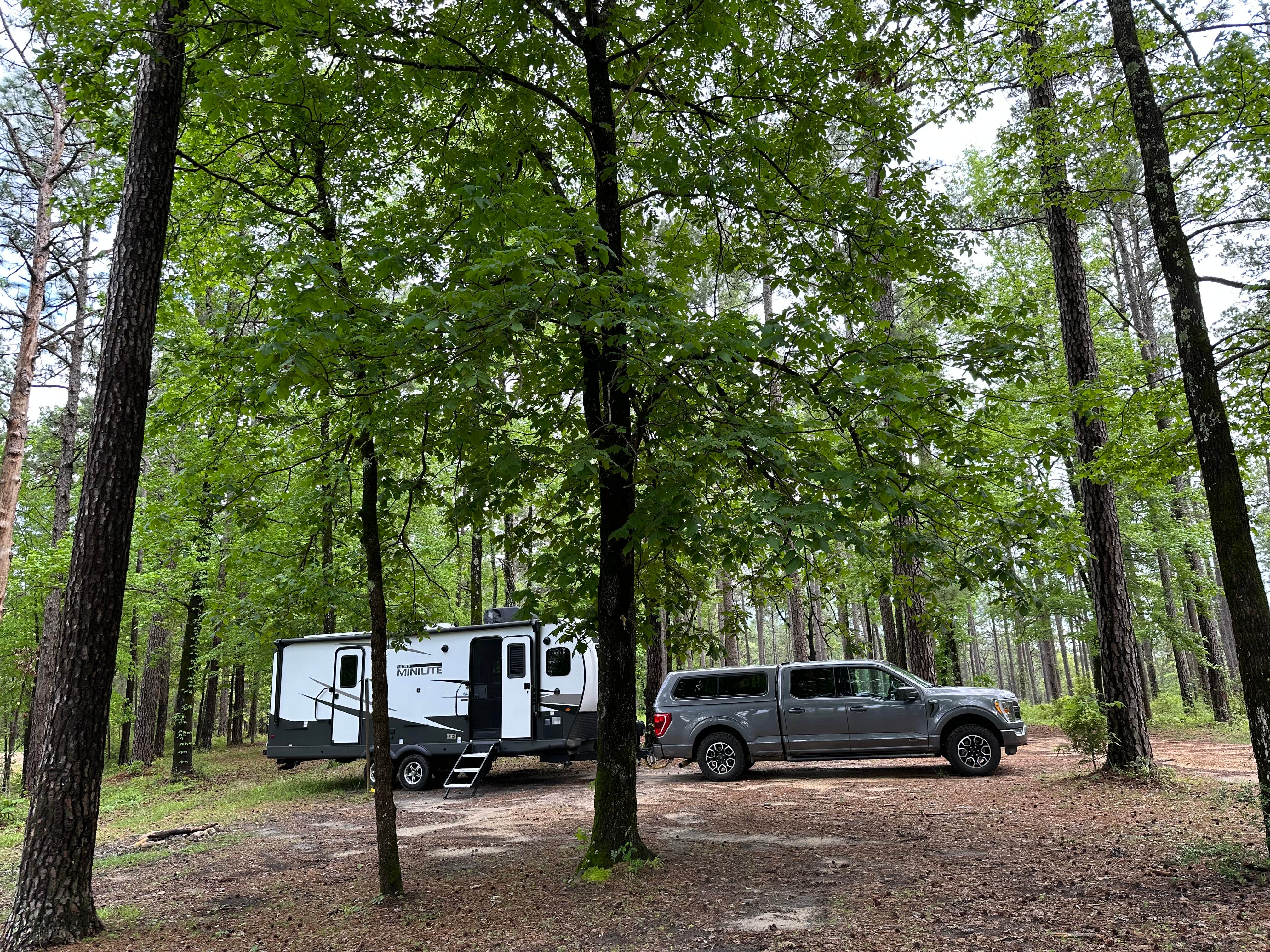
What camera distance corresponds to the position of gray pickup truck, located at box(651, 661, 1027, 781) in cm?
1102

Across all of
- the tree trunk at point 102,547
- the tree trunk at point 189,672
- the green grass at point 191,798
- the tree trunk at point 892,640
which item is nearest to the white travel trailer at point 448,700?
the green grass at point 191,798

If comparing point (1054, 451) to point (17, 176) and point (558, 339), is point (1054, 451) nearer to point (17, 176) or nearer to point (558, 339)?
point (558, 339)

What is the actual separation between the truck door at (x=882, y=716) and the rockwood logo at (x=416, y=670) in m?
7.26

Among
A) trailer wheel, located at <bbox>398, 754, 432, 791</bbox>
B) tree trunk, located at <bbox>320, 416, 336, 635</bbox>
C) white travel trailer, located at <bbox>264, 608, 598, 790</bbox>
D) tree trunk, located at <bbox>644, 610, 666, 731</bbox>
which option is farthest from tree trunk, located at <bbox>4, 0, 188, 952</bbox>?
tree trunk, located at <bbox>644, 610, 666, 731</bbox>

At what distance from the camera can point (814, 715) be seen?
11922 millimetres

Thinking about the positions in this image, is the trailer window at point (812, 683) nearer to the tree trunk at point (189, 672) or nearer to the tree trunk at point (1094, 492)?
the tree trunk at point (1094, 492)

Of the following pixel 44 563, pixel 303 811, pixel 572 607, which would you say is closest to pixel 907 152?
pixel 572 607

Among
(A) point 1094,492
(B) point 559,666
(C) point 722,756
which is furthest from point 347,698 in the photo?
(A) point 1094,492

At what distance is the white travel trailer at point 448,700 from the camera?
42.1 feet

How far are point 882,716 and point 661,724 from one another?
361cm

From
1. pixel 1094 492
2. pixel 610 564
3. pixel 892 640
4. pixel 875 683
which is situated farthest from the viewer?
pixel 892 640

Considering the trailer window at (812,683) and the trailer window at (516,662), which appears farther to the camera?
the trailer window at (516,662)

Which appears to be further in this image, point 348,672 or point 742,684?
point 348,672

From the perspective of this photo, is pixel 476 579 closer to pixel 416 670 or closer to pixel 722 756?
pixel 416 670
